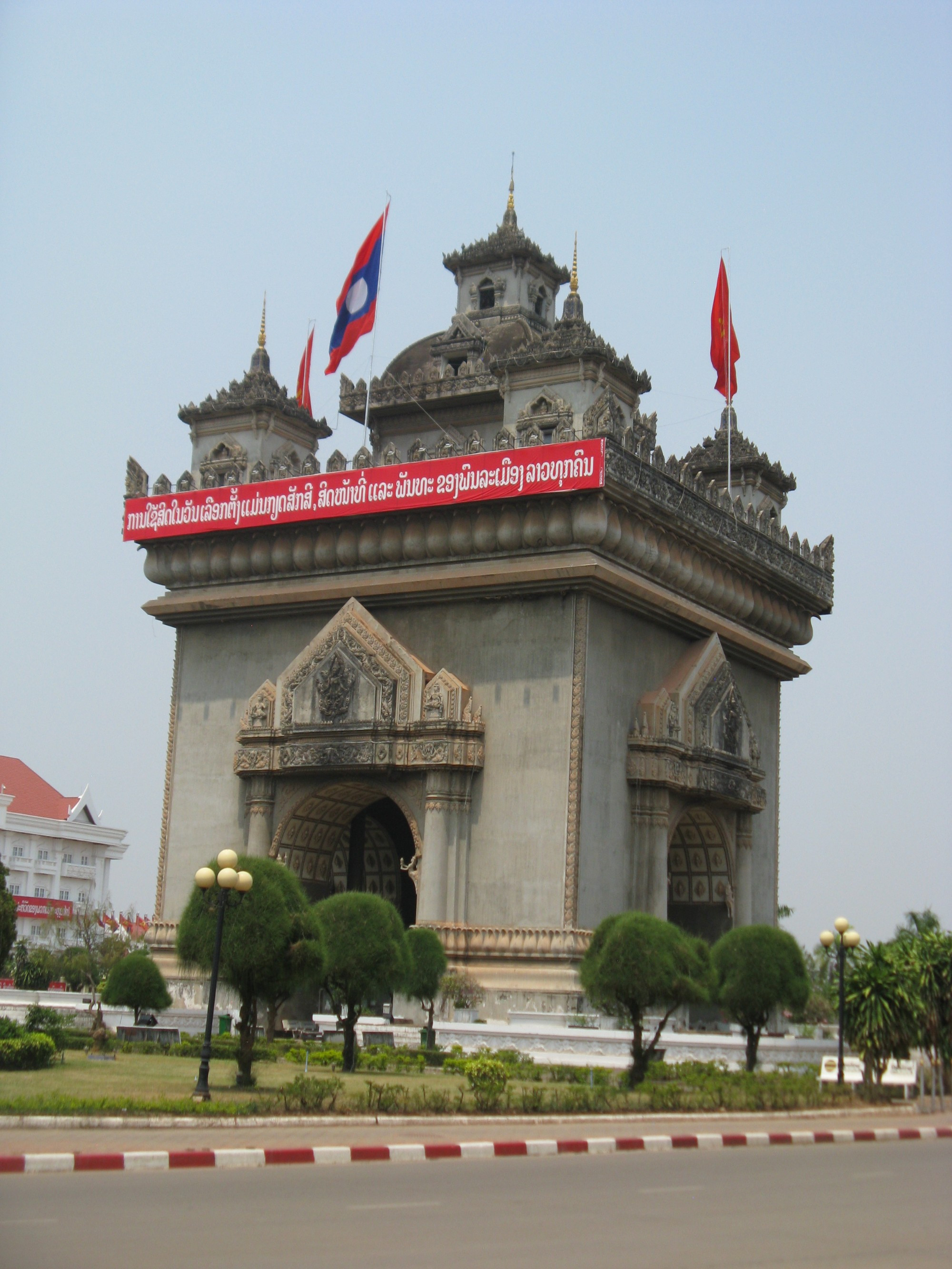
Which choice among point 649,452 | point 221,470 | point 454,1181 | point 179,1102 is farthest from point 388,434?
point 454,1181

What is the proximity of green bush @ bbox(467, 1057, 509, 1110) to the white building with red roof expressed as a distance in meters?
66.2

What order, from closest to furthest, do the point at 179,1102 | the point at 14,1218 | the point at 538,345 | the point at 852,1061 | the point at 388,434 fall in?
the point at 14,1218, the point at 179,1102, the point at 852,1061, the point at 538,345, the point at 388,434

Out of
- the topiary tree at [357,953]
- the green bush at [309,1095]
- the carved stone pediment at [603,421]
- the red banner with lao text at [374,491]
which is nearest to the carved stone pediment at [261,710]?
the red banner with lao text at [374,491]

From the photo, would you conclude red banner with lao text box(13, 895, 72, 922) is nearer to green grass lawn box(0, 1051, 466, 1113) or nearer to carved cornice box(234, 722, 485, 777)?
carved cornice box(234, 722, 485, 777)

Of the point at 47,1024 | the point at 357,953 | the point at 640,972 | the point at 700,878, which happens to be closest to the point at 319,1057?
the point at 357,953

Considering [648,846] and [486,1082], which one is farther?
[648,846]

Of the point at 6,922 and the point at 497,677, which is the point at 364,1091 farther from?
the point at 497,677

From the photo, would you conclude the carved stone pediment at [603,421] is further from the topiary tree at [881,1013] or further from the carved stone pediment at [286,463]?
the topiary tree at [881,1013]

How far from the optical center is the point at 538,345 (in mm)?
33719

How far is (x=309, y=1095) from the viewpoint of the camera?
1766 centimetres

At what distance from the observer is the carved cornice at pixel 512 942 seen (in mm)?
29734

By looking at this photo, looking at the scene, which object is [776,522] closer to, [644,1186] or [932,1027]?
[932,1027]

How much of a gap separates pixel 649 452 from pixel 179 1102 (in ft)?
61.0

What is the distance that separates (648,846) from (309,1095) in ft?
49.7
